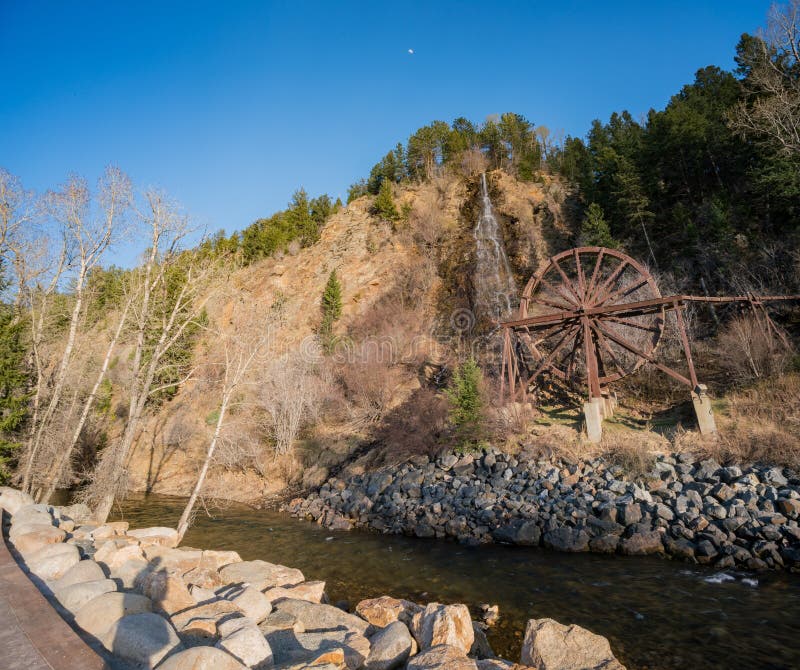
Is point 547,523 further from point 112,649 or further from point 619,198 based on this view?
point 619,198

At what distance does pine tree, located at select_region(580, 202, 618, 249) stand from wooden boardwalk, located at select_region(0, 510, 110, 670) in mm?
31548

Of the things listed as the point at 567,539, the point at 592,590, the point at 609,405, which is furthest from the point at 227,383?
the point at 609,405

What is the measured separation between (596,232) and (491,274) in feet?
30.7

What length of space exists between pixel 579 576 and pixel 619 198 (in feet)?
98.8

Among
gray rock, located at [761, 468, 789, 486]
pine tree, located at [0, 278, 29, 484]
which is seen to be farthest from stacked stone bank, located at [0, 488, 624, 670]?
gray rock, located at [761, 468, 789, 486]

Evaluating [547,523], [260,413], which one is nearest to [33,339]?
[260,413]

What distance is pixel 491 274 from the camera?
1442 inches

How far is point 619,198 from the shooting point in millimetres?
30828

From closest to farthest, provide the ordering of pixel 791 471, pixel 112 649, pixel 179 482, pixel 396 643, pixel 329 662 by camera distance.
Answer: pixel 112 649
pixel 329 662
pixel 396 643
pixel 791 471
pixel 179 482

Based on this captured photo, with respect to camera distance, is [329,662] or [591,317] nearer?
[329,662]

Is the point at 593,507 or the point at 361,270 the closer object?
the point at 593,507

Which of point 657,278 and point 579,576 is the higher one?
point 657,278

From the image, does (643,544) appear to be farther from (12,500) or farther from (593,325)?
(12,500)

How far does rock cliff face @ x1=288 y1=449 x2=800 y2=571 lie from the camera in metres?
8.59
